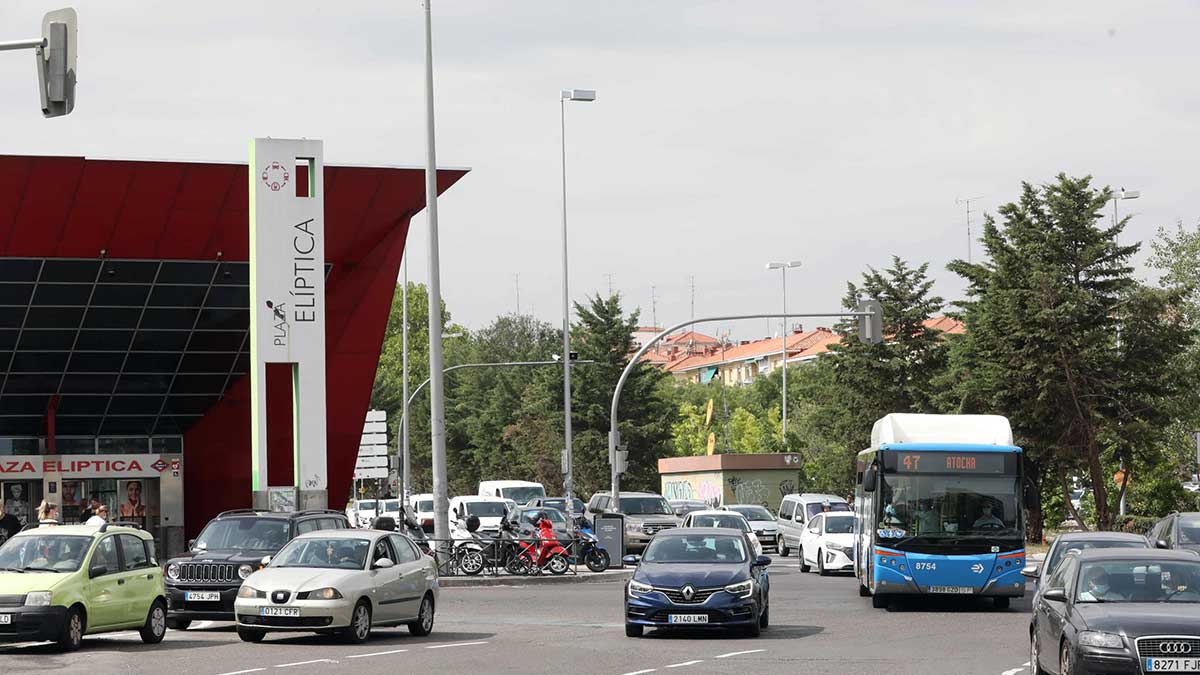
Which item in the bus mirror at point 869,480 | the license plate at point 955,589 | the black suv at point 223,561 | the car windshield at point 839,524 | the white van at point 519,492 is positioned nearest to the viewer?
the black suv at point 223,561

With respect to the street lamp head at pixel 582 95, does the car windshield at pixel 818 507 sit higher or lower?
lower

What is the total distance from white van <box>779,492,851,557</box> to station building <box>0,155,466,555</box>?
12.7 metres

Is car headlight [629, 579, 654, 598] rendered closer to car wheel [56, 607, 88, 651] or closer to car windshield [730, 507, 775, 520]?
car wheel [56, 607, 88, 651]

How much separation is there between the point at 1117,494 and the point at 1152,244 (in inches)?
466

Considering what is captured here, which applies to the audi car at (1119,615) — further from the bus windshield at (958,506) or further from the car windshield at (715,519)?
the car windshield at (715,519)

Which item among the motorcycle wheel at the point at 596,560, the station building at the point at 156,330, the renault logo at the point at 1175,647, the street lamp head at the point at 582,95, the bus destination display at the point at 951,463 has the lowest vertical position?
the motorcycle wheel at the point at 596,560

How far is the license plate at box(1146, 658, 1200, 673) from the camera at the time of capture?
14.0 m

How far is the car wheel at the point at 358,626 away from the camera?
20484 mm

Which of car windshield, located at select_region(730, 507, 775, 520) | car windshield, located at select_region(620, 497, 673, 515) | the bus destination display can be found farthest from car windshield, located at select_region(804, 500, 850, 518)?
the bus destination display

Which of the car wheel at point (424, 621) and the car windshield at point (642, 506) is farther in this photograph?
the car windshield at point (642, 506)

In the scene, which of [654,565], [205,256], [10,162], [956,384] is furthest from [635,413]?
[654,565]

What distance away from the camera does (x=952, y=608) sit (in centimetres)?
2822

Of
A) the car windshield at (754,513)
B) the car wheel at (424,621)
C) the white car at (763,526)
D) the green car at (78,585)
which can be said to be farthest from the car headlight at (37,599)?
the car windshield at (754,513)

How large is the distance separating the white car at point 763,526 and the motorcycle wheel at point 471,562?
16.8m
